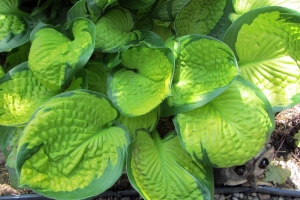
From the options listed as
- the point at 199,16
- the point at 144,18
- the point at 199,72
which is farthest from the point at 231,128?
the point at 144,18

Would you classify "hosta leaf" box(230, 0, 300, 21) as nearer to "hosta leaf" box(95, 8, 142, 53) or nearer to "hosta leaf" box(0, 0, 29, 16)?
"hosta leaf" box(95, 8, 142, 53)

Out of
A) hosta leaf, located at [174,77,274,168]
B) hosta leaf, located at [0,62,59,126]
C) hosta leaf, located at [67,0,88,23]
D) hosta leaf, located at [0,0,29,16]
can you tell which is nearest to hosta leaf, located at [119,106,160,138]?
hosta leaf, located at [174,77,274,168]

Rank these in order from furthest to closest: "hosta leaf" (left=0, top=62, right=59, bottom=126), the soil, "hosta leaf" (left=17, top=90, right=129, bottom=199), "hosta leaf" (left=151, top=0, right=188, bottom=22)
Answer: the soil
"hosta leaf" (left=151, top=0, right=188, bottom=22)
"hosta leaf" (left=0, top=62, right=59, bottom=126)
"hosta leaf" (left=17, top=90, right=129, bottom=199)

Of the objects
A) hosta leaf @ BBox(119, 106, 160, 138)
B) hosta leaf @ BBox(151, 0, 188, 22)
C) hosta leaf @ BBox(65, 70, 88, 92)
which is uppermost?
hosta leaf @ BBox(151, 0, 188, 22)

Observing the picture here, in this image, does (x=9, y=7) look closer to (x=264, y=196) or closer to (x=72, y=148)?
(x=72, y=148)

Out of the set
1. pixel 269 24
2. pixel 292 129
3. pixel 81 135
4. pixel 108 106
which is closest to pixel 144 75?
pixel 108 106

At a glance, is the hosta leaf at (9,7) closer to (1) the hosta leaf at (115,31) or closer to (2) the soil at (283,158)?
(1) the hosta leaf at (115,31)

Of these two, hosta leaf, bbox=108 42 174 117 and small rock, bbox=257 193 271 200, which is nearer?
hosta leaf, bbox=108 42 174 117
